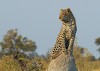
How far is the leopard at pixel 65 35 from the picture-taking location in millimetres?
10062

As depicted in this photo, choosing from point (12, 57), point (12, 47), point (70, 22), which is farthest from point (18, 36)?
point (70, 22)

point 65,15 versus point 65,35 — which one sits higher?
point 65,15

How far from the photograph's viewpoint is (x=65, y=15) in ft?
33.2

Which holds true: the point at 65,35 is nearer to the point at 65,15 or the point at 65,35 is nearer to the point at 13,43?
the point at 65,15

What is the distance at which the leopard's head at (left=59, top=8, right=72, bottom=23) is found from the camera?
10102 millimetres

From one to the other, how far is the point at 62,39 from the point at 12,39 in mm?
50320

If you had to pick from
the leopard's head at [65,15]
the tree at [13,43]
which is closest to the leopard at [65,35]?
the leopard's head at [65,15]

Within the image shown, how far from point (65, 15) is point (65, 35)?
44 centimetres

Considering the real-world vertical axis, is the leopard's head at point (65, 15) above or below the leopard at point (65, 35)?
above

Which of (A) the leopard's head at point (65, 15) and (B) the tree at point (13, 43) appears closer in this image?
Answer: (A) the leopard's head at point (65, 15)

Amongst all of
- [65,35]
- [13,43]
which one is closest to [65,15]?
[65,35]

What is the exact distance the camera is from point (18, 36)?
55.3 meters

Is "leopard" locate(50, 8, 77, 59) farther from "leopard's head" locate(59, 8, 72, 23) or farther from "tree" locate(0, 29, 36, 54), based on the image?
"tree" locate(0, 29, 36, 54)

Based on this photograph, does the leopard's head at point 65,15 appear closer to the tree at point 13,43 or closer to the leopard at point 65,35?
the leopard at point 65,35
